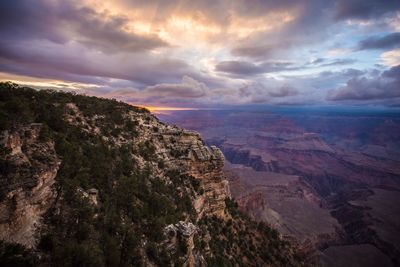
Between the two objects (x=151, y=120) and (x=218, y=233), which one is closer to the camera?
(x=218, y=233)

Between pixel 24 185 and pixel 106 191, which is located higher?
pixel 24 185

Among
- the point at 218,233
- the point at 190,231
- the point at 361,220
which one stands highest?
the point at 190,231

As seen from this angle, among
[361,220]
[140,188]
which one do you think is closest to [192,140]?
[140,188]

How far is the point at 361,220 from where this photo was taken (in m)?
151

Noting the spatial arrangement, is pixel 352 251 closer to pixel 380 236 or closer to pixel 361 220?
pixel 380 236

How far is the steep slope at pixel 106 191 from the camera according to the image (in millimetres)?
13289

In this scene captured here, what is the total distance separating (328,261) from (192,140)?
284 ft

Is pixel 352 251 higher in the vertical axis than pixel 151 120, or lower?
lower

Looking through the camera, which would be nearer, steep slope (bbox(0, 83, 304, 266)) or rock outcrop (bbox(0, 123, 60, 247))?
rock outcrop (bbox(0, 123, 60, 247))

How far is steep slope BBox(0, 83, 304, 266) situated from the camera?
13289 millimetres

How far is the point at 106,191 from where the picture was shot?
21.3 meters

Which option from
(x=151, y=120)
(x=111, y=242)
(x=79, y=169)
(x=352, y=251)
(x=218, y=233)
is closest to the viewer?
(x=111, y=242)

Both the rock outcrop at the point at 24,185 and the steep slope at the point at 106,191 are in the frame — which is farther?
the steep slope at the point at 106,191

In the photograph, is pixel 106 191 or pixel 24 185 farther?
pixel 106 191
